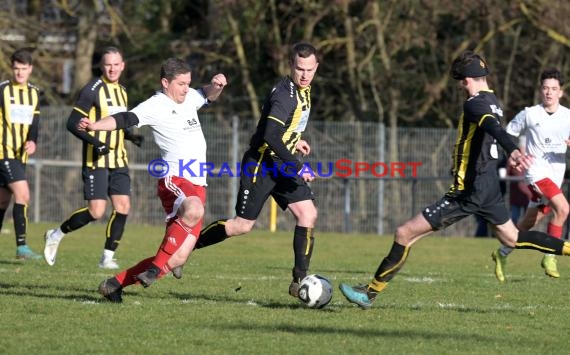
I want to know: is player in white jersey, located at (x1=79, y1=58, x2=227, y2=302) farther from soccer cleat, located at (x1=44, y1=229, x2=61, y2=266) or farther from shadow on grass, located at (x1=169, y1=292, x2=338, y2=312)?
soccer cleat, located at (x1=44, y1=229, x2=61, y2=266)

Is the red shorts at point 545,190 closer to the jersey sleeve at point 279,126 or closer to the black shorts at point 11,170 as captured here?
the jersey sleeve at point 279,126

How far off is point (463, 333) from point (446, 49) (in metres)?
18.6

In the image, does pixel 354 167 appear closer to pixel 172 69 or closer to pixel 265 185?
pixel 265 185

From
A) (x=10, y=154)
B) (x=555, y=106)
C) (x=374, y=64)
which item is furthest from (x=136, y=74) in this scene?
(x=555, y=106)

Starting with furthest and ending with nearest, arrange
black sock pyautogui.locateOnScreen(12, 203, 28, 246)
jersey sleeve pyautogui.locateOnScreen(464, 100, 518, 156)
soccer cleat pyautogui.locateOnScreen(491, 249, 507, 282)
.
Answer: black sock pyautogui.locateOnScreen(12, 203, 28, 246) < soccer cleat pyautogui.locateOnScreen(491, 249, 507, 282) < jersey sleeve pyautogui.locateOnScreen(464, 100, 518, 156)

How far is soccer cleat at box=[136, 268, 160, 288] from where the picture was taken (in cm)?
842

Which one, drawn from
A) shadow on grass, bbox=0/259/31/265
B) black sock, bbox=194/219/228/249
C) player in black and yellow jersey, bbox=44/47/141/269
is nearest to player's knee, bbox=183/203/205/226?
black sock, bbox=194/219/228/249

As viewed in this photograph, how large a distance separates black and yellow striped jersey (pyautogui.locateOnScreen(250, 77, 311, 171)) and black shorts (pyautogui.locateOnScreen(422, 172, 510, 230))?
50.1 inches

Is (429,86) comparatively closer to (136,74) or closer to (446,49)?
(446,49)

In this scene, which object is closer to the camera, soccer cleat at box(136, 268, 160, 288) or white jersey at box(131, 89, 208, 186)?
soccer cleat at box(136, 268, 160, 288)

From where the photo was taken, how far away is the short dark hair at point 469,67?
8.48 metres

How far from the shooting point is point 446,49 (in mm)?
25594

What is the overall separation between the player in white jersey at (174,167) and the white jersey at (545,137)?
440cm

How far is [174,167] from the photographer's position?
9070mm
